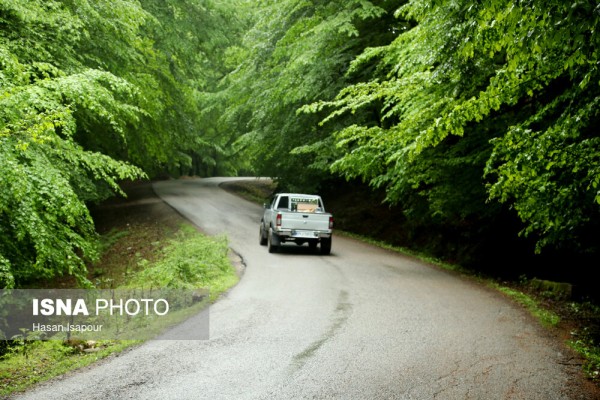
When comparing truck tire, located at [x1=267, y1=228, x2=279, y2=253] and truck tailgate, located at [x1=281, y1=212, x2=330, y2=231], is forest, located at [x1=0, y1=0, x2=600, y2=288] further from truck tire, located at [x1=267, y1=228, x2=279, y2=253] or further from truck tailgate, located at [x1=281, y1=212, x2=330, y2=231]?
truck tire, located at [x1=267, y1=228, x2=279, y2=253]

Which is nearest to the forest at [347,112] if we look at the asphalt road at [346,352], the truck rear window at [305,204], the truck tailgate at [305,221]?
the truck tailgate at [305,221]

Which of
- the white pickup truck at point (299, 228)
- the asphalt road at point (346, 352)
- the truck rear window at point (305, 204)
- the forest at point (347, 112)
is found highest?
the forest at point (347, 112)

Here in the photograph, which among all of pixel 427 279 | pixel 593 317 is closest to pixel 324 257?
pixel 427 279

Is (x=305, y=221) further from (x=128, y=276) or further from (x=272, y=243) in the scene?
(x=128, y=276)

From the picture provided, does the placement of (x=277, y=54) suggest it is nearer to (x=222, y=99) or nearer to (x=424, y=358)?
(x=222, y=99)

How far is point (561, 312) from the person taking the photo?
10.2 metres

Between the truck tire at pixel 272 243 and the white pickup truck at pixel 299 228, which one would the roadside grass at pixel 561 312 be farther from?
the truck tire at pixel 272 243

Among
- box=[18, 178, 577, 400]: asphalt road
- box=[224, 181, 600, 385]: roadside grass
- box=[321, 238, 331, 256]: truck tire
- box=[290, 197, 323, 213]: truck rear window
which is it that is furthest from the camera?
box=[290, 197, 323, 213]: truck rear window

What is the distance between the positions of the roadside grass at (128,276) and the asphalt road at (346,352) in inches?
18.2

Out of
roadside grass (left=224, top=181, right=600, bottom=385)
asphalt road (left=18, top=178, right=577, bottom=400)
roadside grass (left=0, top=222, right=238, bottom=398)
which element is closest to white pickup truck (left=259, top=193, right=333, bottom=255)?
roadside grass (left=0, top=222, right=238, bottom=398)

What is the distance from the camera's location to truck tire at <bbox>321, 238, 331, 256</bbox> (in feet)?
53.9

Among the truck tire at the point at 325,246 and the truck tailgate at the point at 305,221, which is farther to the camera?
the truck tire at the point at 325,246

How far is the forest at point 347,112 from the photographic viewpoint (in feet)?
24.5

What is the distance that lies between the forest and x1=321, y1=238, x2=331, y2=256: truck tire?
→ 2.43 m
